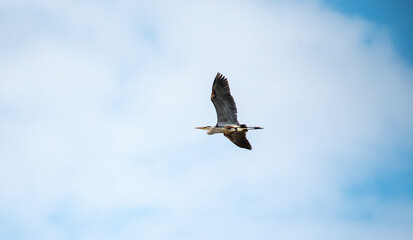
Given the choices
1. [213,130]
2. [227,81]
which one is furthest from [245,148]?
[227,81]

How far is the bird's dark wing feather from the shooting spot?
107ft

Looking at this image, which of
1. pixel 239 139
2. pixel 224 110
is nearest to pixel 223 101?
pixel 224 110

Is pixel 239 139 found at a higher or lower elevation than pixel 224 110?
lower

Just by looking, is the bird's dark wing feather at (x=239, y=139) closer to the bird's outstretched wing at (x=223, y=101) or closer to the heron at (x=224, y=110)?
the heron at (x=224, y=110)

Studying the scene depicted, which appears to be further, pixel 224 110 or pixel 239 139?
pixel 239 139

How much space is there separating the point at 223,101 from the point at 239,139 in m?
3.15

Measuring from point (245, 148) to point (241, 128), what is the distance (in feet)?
9.27

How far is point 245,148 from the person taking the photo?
33031 mm

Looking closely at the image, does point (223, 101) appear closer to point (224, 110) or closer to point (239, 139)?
point (224, 110)

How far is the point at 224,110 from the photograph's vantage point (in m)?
31.1

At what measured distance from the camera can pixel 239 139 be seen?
3281 cm

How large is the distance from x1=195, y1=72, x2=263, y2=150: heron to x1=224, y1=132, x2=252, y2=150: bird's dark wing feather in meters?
0.24

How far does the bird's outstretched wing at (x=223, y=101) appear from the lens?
30641 mm

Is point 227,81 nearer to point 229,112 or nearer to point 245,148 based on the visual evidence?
point 229,112
